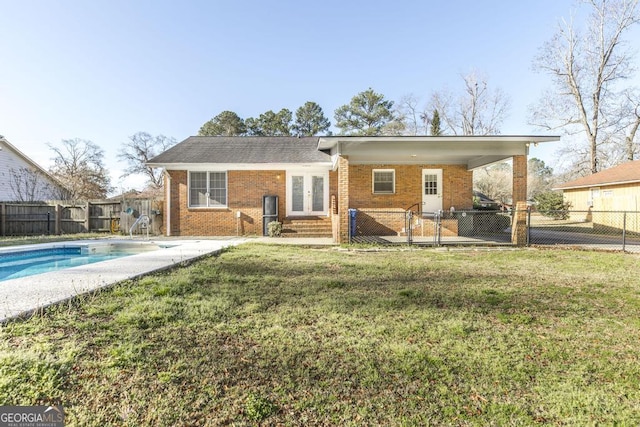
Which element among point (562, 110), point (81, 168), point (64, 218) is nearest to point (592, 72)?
point (562, 110)

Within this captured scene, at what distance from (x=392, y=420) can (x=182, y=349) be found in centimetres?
190

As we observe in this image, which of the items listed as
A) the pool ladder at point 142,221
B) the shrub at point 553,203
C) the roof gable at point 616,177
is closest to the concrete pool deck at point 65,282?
the pool ladder at point 142,221

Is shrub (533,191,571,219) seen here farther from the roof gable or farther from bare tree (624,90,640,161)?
bare tree (624,90,640,161)

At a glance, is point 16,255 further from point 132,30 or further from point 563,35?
point 563,35

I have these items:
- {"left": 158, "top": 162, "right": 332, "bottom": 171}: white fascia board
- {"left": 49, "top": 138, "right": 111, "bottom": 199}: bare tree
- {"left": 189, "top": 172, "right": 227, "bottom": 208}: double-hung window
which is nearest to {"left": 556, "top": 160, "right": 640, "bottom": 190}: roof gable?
{"left": 158, "top": 162, "right": 332, "bottom": 171}: white fascia board

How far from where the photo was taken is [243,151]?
14.3m

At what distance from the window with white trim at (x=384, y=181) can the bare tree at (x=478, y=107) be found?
20133 mm

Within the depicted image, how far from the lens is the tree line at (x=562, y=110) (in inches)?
872

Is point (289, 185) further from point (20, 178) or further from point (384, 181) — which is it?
point (20, 178)

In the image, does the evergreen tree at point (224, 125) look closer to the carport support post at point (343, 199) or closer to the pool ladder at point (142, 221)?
the pool ladder at point (142, 221)

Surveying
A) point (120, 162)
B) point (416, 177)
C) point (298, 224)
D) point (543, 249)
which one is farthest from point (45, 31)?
point (120, 162)

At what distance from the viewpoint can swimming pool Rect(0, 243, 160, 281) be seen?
7.23 m

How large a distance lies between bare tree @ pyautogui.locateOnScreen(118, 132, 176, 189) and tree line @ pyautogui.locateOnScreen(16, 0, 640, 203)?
0.10m

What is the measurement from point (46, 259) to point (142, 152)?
2867 centimetres
